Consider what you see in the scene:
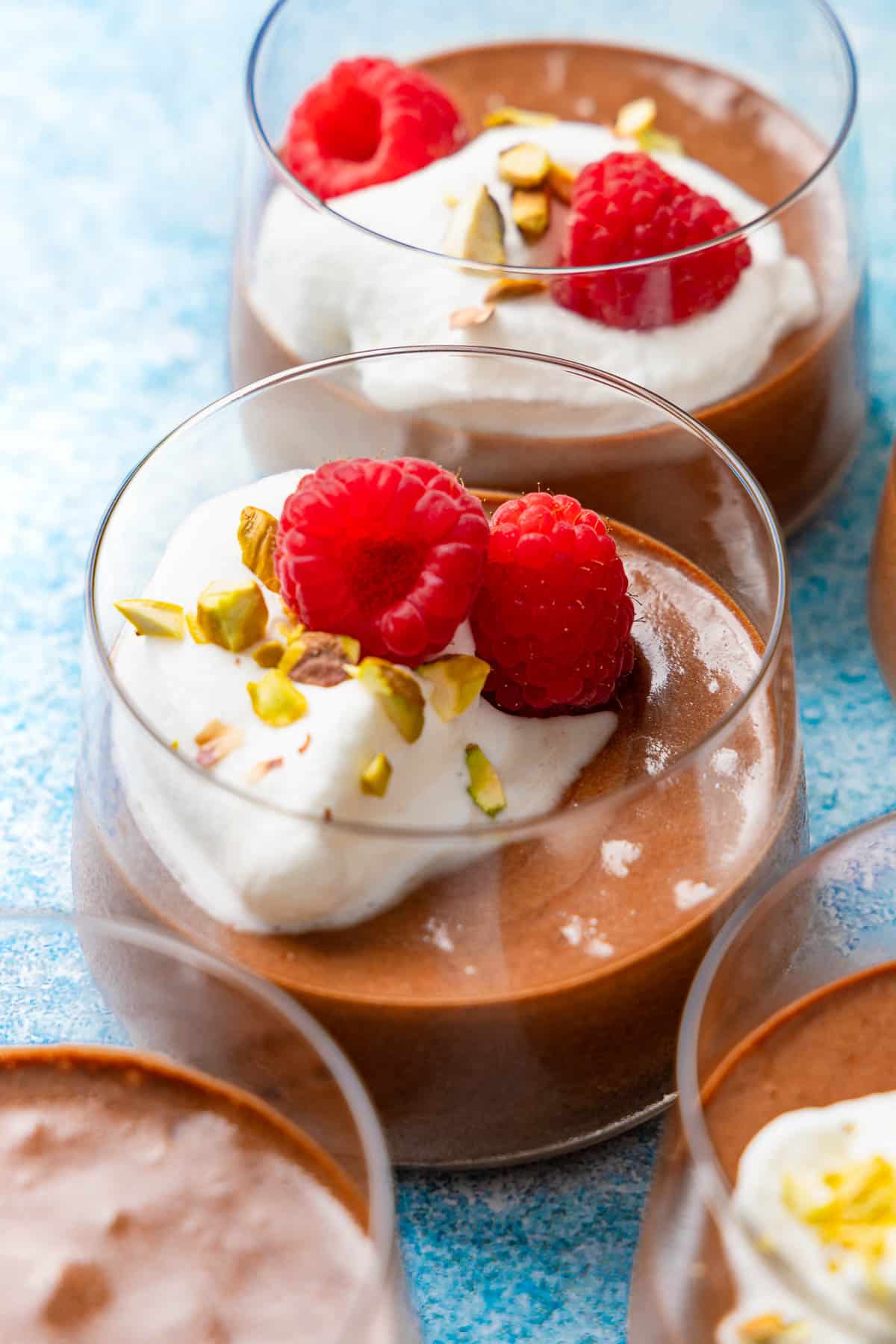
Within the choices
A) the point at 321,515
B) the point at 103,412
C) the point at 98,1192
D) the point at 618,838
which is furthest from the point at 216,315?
the point at 98,1192

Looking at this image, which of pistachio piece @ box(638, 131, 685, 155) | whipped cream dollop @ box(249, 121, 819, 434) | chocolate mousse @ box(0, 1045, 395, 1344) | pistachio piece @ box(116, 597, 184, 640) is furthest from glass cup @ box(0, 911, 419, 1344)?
pistachio piece @ box(638, 131, 685, 155)

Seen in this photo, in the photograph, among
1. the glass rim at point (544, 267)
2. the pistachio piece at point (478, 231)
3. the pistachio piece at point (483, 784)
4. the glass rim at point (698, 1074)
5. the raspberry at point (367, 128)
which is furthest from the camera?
the raspberry at point (367, 128)

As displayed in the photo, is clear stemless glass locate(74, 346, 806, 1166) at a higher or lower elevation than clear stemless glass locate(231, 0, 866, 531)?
lower

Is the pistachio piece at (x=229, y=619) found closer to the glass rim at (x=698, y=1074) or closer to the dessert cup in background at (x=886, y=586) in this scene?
the glass rim at (x=698, y=1074)

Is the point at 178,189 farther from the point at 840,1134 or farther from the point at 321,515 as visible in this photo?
the point at 840,1134

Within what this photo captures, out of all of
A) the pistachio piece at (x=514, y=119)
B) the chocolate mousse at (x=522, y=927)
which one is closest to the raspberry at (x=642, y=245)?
the pistachio piece at (x=514, y=119)

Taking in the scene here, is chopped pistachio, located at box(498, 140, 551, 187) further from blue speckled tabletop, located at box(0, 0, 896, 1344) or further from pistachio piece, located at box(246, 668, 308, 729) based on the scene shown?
pistachio piece, located at box(246, 668, 308, 729)
